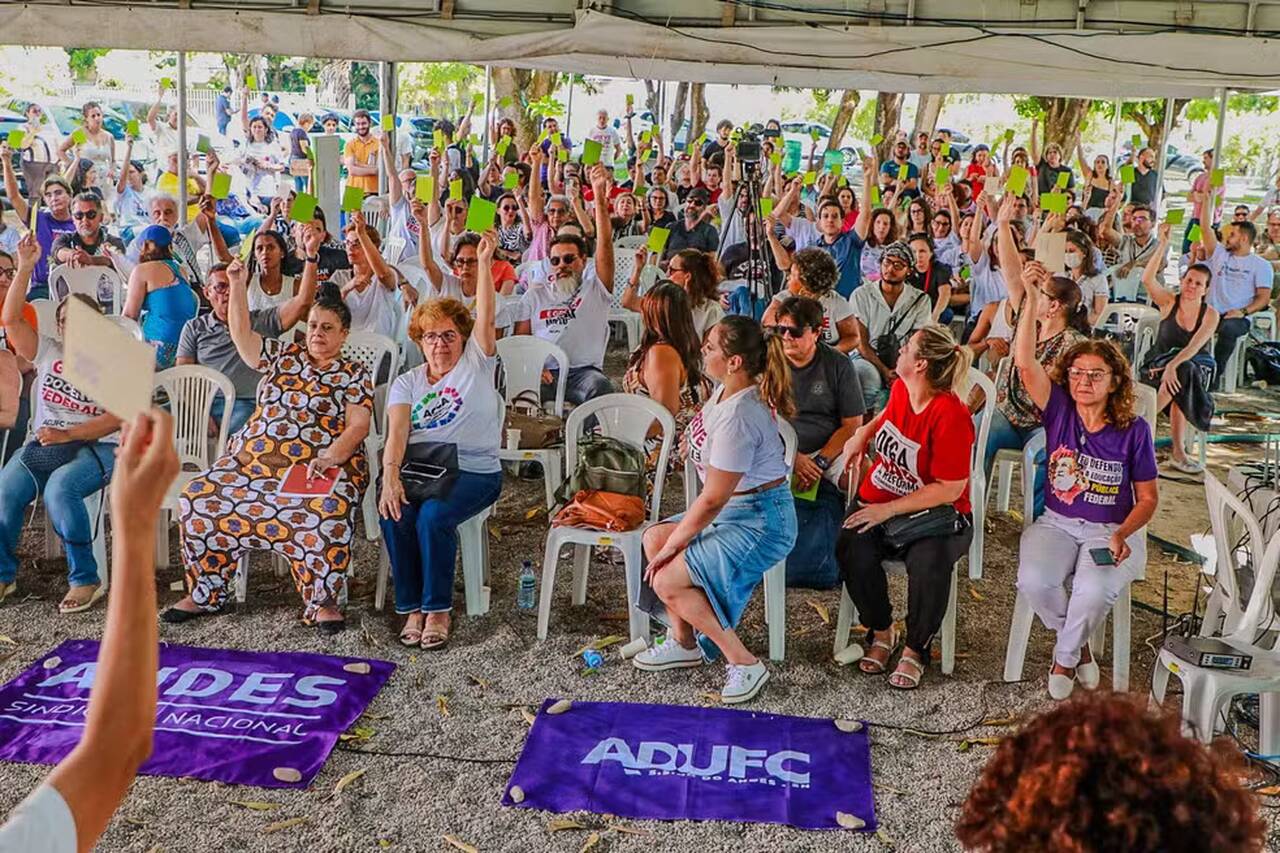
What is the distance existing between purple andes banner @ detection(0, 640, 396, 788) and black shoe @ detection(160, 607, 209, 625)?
0.23m

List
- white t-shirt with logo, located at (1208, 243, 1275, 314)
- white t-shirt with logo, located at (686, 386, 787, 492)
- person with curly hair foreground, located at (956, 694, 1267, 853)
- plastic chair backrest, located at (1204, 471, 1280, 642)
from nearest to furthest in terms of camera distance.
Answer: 1. person with curly hair foreground, located at (956, 694, 1267, 853)
2. plastic chair backrest, located at (1204, 471, 1280, 642)
3. white t-shirt with logo, located at (686, 386, 787, 492)
4. white t-shirt with logo, located at (1208, 243, 1275, 314)

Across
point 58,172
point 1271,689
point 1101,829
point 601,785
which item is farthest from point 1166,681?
point 58,172

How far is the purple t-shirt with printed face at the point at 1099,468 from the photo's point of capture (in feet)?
13.4

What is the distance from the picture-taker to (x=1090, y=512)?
4129 mm

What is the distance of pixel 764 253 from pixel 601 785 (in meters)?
4.24

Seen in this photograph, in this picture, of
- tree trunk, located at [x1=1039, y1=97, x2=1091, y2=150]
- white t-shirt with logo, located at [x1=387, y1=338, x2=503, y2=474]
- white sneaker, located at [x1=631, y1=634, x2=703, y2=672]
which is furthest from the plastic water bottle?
tree trunk, located at [x1=1039, y1=97, x2=1091, y2=150]

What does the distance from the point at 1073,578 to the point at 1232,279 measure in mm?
5193

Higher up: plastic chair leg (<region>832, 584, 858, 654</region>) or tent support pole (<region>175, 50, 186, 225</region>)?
tent support pole (<region>175, 50, 186, 225</region>)

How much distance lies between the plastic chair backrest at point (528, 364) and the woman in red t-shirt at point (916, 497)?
2.05 meters

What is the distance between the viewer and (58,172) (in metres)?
9.95

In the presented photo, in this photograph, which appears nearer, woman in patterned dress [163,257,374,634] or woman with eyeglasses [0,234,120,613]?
woman in patterned dress [163,257,374,634]

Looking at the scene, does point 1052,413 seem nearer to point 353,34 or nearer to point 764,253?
point 764,253

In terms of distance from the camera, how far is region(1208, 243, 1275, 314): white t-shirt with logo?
837 centimetres

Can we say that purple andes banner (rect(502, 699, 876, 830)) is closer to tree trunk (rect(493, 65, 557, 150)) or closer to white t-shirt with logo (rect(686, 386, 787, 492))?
white t-shirt with logo (rect(686, 386, 787, 492))
